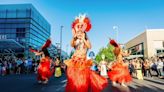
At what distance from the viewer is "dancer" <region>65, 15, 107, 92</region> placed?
770 cm

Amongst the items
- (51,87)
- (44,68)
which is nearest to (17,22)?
(44,68)

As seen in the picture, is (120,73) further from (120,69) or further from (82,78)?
(82,78)

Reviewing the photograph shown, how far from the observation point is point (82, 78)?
25.3 ft

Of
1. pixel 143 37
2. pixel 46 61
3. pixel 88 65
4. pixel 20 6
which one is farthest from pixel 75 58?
pixel 20 6

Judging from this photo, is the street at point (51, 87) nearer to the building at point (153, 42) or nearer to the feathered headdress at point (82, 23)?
the feathered headdress at point (82, 23)

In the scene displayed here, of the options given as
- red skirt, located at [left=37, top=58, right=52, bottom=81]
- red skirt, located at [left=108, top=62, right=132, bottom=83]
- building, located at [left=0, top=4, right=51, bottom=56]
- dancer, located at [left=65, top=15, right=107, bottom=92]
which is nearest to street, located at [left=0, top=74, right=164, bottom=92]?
red skirt, located at [left=108, top=62, right=132, bottom=83]

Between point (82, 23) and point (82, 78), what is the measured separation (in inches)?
67.8

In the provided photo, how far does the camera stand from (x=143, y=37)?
Answer: 65.5 metres

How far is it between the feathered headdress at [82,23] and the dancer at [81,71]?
0.03 meters

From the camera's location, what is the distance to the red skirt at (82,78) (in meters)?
7.68

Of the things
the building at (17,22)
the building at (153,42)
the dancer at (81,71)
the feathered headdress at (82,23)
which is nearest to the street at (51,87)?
the feathered headdress at (82,23)

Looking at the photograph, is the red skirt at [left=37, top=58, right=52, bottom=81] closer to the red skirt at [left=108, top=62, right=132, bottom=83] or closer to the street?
the street

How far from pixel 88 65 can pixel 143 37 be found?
58.9 meters

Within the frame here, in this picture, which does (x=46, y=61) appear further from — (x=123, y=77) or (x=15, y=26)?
(x=15, y=26)
